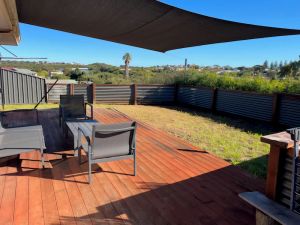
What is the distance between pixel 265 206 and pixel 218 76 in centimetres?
960

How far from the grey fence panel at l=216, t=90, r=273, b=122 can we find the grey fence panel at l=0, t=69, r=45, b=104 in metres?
7.15

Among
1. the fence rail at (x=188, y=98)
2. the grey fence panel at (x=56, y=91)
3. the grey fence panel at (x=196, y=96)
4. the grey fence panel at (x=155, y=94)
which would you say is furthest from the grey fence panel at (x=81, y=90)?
the grey fence panel at (x=196, y=96)

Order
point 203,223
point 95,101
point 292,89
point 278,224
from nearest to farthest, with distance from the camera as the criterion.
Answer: point 278,224 → point 203,223 → point 292,89 → point 95,101

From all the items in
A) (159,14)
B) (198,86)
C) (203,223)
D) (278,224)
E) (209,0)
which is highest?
(209,0)

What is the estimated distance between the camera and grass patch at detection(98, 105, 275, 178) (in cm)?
464

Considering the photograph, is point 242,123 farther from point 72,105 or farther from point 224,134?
point 72,105

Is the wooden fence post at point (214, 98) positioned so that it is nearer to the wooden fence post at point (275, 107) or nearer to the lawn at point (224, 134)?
the lawn at point (224, 134)

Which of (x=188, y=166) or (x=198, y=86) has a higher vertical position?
(x=198, y=86)

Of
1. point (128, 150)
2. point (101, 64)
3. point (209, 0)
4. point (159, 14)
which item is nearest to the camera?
point (159, 14)

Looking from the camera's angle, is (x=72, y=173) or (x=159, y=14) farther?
(x=72, y=173)

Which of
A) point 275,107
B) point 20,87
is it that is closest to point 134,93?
point 20,87

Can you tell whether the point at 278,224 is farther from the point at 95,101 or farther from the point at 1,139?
the point at 95,101

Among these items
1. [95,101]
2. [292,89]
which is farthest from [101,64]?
[292,89]

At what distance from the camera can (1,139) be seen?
3645 millimetres
